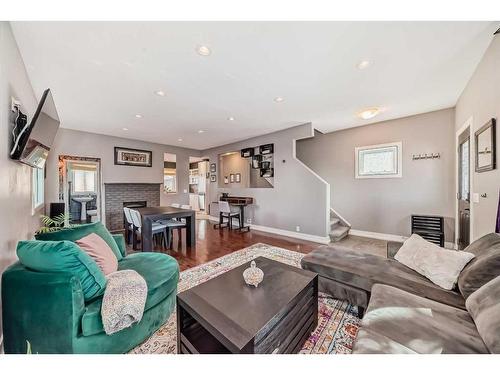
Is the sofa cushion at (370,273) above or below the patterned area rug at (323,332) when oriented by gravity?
above

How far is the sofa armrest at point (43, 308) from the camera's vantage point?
1.17 meters

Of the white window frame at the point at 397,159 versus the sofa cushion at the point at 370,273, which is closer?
the sofa cushion at the point at 370,273

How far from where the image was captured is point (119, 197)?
5.67 m

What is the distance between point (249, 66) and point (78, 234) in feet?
8.23

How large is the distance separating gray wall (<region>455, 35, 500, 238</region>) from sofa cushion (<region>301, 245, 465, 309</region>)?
4.12 ft

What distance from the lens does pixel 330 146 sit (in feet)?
17.4

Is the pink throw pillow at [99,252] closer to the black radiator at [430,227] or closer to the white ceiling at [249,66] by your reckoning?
the white ceiling at [249,66]

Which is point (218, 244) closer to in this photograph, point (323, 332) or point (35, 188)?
point (323, 332)

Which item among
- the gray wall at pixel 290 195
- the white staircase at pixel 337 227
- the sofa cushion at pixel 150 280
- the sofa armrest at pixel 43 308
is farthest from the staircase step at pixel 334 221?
the sofa armrest at pixel 43 308

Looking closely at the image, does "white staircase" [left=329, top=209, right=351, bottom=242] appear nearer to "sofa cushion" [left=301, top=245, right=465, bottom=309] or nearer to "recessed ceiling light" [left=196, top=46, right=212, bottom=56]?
"sofa cushion" [left=301, top=245, right=465, bottom=309]

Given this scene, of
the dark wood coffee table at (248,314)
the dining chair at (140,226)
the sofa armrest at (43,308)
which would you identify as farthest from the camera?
the dining chair at (140,226)

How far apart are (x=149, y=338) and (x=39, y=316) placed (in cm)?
73

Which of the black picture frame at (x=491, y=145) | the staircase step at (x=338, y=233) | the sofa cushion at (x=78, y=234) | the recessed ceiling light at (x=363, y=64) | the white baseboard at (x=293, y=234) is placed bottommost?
the white baseboard at (x=293, y=234)

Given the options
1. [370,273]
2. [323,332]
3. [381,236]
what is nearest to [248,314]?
[323,332]
